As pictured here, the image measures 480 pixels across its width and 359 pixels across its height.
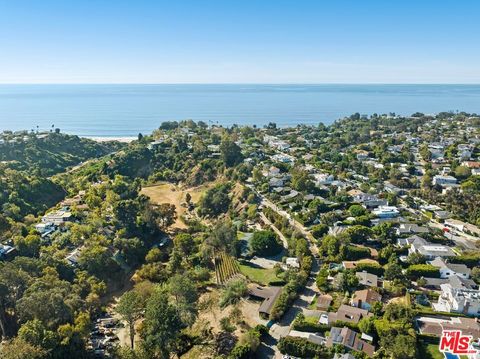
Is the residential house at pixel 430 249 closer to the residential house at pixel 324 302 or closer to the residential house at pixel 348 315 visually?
the residential house at pixel 348 315

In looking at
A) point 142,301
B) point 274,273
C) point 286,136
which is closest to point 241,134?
point 286,136

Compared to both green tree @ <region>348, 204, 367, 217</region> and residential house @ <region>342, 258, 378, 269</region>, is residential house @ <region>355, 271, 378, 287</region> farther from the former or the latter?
green tree @ <region>348, 204, 367, 217</region>

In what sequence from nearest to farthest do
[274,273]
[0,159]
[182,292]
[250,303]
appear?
[182,292] < [250,303] < [274,273] < [0,159]

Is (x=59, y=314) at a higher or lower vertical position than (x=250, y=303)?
higher

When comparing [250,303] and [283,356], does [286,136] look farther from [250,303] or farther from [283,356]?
[283,356]

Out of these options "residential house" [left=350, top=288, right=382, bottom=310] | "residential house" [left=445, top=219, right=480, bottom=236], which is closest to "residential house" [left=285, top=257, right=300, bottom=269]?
"residential house" [left=350, top=288, right=382, bottom=310]

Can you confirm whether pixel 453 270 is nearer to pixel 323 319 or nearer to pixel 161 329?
pixel 323 319
